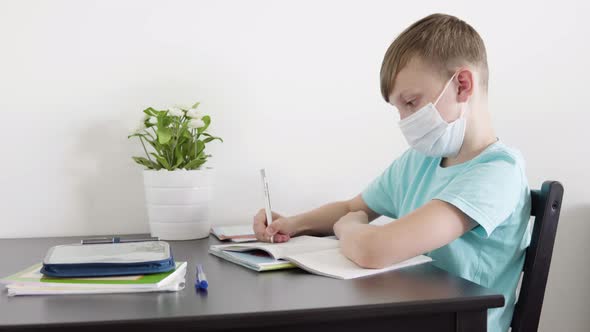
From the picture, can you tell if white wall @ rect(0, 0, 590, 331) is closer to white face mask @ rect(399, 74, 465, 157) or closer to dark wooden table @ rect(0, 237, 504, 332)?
white face mask @ rect(399, 74, 465, 157)

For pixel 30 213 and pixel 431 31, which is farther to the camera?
pixel 30 213

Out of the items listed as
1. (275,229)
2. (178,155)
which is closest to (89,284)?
(275,229)

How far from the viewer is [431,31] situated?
1.12 metres

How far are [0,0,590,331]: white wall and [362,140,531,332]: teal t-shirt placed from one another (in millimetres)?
472

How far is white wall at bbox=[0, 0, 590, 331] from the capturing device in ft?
4.59

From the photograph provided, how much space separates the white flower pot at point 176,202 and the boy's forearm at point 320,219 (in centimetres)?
23

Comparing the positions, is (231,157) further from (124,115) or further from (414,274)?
(414,274)

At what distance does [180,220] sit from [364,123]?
0.57 m

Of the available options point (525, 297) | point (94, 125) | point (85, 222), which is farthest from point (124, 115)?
point (525, 297)

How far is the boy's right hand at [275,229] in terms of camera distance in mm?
1199

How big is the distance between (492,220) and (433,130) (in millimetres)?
209

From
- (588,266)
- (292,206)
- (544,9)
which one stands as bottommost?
(588,266)

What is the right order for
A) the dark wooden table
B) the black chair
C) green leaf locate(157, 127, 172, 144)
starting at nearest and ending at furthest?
1. the dark wooden table
2. the black chair
3. green leaf locate(157, 127, 172, 144)

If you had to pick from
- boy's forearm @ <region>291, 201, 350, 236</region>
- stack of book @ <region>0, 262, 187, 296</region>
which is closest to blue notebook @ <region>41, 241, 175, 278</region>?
stack of book @ <region>0, 262, 187, 296</region>
